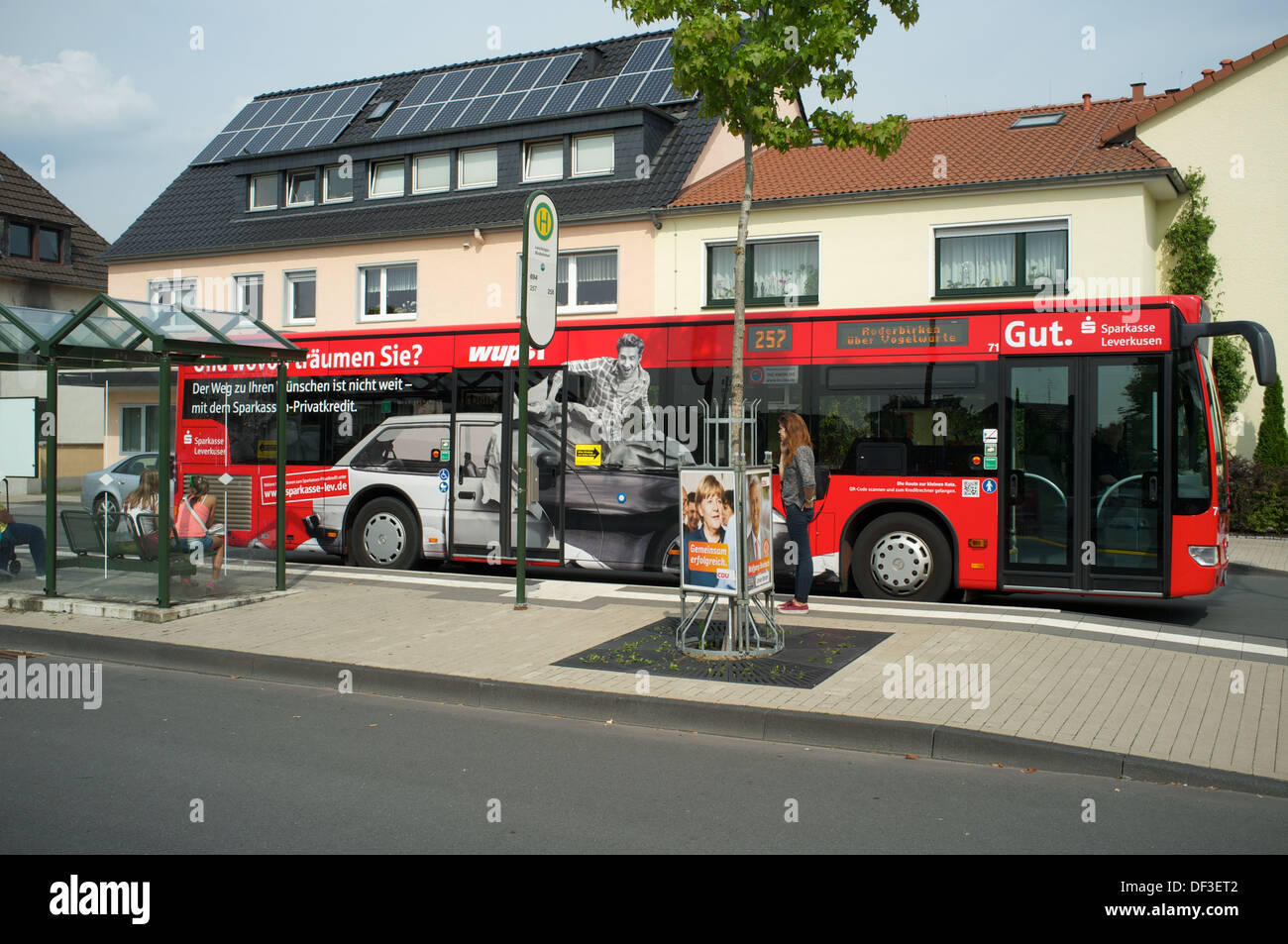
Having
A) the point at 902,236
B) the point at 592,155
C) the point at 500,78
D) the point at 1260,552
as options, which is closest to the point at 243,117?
the point at 500,78

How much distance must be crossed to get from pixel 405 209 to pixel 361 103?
5132 mm

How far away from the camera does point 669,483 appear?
38.9ft

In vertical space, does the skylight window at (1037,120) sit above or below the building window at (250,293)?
above

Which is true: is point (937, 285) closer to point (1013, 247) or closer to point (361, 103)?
point (1013, 247)

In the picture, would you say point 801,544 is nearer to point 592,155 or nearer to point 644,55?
point 592,155

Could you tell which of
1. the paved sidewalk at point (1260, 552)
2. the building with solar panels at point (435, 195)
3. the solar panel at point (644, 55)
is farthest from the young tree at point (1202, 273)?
the solar panel at point (644, 55)

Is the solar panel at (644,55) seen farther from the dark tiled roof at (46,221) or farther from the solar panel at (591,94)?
the dark tiled roof at (46,221)

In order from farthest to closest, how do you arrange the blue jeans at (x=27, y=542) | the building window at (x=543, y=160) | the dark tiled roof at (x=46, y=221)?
the dark tiled roof at (x=46, y=221) < the building window at (x=543, y=160) < the blue jeans at (x=27, y=542)

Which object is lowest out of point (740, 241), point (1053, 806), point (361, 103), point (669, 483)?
point (1053, 806)

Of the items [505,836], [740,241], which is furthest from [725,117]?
[505,836]

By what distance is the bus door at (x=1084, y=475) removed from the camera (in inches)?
396

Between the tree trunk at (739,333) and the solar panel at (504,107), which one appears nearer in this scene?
the tree trunk at (739,333)

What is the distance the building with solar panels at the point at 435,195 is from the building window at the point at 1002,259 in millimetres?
5933

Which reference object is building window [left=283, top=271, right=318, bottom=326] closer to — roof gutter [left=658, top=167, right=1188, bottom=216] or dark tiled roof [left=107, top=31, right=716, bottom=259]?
dark tiled roof [left=107, top=31, right=716, bottom=259]
